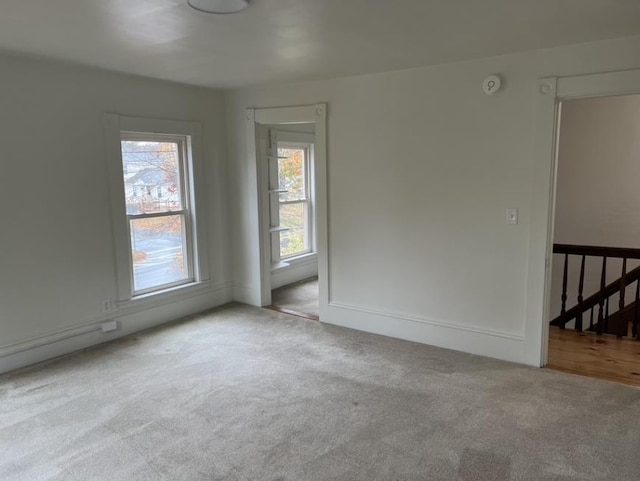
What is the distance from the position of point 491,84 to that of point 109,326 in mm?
3768

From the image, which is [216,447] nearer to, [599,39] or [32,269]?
[32,269]

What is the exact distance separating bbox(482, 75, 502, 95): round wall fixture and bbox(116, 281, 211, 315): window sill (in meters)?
3.36

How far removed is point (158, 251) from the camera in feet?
15.2

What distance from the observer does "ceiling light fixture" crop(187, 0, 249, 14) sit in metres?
2.21

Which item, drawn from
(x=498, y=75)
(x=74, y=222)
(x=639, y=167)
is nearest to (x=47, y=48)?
(x=74, y=222)

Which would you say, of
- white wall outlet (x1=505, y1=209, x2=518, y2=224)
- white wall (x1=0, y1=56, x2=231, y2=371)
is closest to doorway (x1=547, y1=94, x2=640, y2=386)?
white wall outlet (x1=505, y1=209, x2=518, y2=224)

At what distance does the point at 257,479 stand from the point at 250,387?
3.29ft

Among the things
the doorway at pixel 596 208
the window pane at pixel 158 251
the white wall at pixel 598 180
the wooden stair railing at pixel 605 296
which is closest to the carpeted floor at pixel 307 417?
the window pane at pixel 158 251

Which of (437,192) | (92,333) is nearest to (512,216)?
(437,192)

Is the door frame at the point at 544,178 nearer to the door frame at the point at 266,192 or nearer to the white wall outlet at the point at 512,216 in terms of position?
the white wall outlet at the point at 512,216

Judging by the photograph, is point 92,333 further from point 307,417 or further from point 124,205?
point 307,417

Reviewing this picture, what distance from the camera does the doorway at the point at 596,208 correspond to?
4.74 meters

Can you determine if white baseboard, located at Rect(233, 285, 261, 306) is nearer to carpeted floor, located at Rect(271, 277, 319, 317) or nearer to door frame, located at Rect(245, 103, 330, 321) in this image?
door frame, located at Rect(245, 103, 330, 321)

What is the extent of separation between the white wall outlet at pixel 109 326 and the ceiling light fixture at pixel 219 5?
2.92 m
